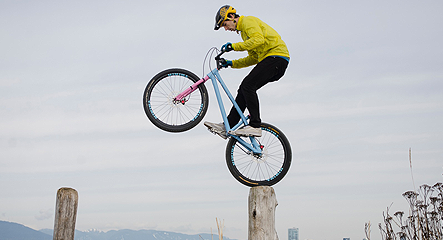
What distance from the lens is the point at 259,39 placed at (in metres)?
Answer: 5.46

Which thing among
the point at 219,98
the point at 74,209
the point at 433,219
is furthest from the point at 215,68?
the point at 433,219

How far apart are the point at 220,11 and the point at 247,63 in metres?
0.94

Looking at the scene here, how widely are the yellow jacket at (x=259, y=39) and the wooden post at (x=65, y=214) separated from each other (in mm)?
2912

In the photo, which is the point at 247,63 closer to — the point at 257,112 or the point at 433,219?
the point at 257,112

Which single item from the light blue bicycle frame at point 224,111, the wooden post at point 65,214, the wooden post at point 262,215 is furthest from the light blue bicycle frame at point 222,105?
the wooden post at point 65,214

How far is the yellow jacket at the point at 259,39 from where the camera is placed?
5.45 meters

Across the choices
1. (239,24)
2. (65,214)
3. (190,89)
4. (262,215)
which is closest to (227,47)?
(239,24)

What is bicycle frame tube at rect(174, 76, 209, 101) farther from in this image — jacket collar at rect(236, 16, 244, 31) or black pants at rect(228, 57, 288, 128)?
jacket collar at rect(236, 16, 244, 31)

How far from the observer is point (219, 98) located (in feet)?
19.6

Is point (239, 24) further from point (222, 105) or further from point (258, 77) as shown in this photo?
point (222, 105)

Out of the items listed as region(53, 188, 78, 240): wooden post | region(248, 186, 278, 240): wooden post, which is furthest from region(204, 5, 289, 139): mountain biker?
region(53, 188, 78, 240): wooden post

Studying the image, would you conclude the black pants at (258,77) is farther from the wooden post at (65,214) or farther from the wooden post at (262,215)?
the wooden post at (65,214)

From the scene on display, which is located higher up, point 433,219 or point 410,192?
point 410,192

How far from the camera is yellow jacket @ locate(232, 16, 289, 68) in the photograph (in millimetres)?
5453
